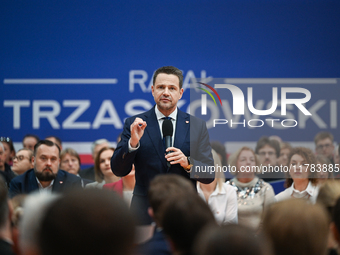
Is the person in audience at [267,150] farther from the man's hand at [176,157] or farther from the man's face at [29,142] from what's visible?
the man's face at [29,142]

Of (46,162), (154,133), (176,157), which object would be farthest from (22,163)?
(176,157)

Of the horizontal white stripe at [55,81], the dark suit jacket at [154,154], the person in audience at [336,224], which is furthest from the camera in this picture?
the horizontal white stripe at [55,81]

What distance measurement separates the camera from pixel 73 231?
101 centimetres

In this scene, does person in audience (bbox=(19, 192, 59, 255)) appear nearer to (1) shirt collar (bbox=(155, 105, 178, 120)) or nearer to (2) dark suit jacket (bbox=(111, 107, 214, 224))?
(2) dark suit jacket (bbox=(111, 107, 214, 224))

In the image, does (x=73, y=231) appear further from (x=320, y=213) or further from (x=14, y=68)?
(x=14, y=68)

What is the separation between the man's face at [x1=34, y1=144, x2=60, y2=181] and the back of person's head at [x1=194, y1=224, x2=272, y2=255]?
3100 millimetres

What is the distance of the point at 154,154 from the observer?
8.68ft

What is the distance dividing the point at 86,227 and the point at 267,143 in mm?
3111

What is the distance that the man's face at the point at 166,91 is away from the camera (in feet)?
8.88

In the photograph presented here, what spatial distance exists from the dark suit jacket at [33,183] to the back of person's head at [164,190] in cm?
214

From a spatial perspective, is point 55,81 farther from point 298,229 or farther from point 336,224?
point 298,229

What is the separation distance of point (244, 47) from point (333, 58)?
151 centimetres

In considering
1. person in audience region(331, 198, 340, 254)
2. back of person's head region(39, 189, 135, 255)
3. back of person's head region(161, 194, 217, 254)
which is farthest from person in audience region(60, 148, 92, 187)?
back of person's head region(39, 189, 135, 255)

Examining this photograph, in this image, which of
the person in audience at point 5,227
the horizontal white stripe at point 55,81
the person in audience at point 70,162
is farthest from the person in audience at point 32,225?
the horizontal white stripe at point 55,81
